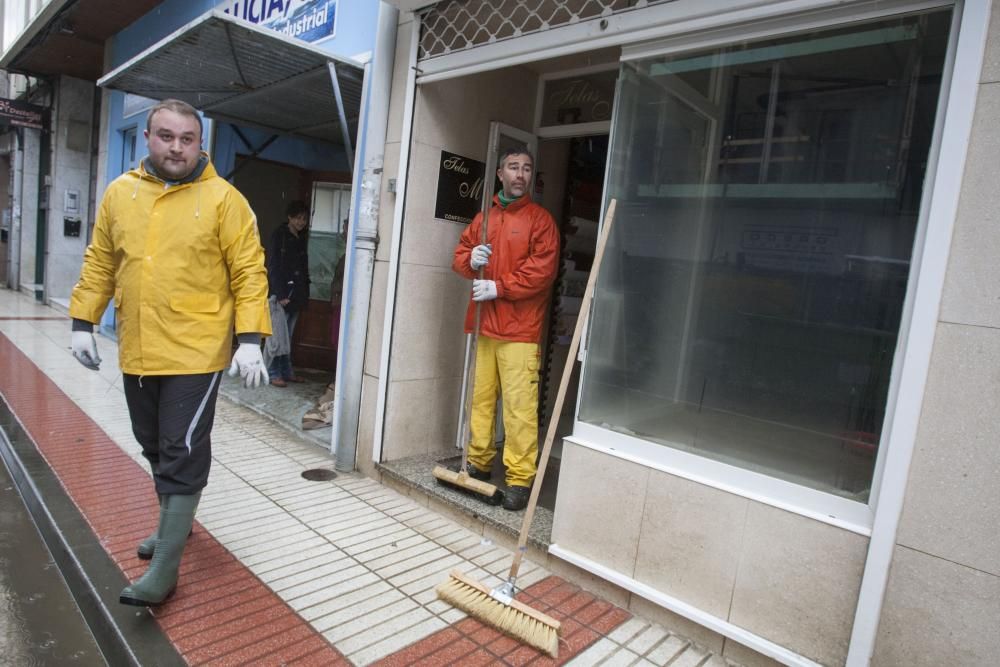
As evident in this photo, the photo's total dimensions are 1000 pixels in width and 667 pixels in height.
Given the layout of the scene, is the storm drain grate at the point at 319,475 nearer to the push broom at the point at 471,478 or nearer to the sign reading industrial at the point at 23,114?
the push broom at the point at 471,478

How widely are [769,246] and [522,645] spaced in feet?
6.58

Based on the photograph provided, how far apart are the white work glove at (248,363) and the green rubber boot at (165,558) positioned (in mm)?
566

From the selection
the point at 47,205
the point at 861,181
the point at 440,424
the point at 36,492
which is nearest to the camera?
the point at 861,181

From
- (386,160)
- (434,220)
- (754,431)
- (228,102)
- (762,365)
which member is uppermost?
(228,102)

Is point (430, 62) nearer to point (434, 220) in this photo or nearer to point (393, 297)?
point (434, 220)

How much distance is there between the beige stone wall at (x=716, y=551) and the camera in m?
2.40

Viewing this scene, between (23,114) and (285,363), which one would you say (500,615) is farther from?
(23,114)

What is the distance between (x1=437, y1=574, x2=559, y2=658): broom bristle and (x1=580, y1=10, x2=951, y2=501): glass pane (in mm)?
983

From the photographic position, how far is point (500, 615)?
270 cm

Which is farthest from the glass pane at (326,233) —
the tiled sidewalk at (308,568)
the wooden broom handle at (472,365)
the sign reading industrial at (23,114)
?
the sign reading industrial at (23,114)

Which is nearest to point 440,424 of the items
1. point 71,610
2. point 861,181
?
point 71,610

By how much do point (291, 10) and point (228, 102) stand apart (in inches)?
42.2

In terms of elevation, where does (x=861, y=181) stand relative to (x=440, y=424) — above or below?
above

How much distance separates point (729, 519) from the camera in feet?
8.66
